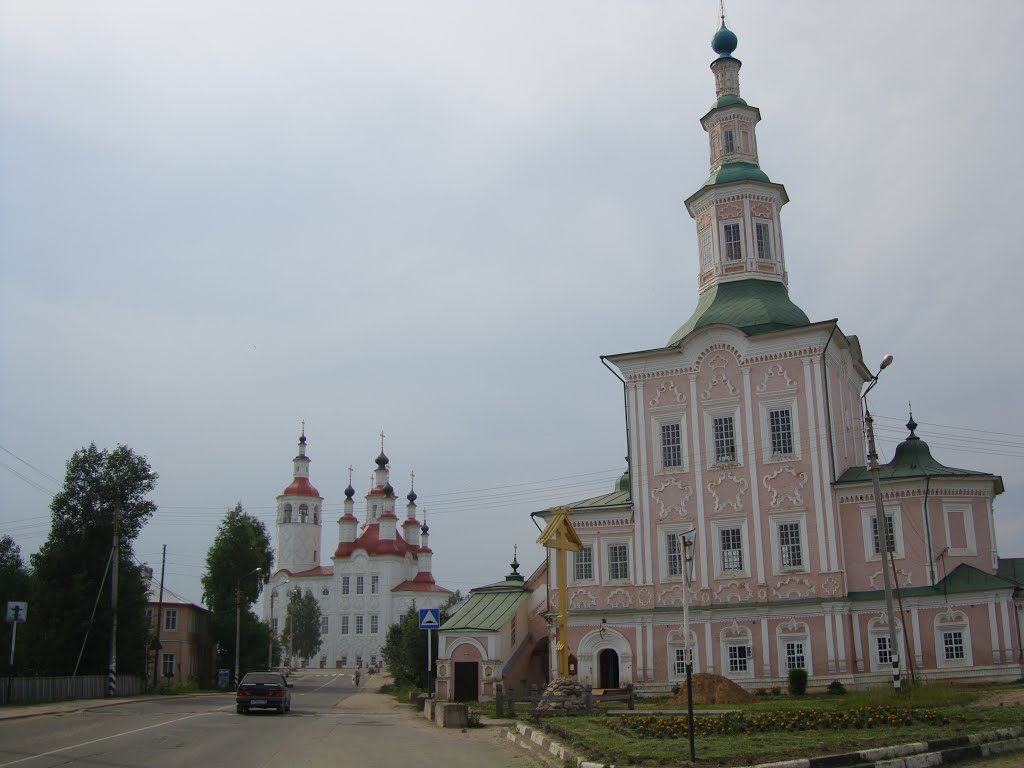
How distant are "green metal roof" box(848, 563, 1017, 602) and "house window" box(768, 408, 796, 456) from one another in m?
6.09

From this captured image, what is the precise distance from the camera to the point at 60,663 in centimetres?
3947

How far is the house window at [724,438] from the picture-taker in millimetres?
34594

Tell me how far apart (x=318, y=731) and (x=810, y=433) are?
20.1 metres

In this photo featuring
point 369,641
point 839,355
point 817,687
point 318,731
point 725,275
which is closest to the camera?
point 318,731

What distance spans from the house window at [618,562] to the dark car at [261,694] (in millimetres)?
13075

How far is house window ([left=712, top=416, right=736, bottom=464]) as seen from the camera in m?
34.6

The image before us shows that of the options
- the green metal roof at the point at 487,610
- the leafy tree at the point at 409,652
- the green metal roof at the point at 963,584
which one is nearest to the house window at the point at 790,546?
the green metal roof at the point at 963,584

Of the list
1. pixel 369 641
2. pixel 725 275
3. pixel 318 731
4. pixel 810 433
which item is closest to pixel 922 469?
pixel 810 433

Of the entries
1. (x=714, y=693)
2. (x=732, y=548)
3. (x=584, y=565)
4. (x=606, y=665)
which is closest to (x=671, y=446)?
(x=732, y=548)

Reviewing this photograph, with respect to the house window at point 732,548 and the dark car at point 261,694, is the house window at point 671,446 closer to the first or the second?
the house window at point 732,548

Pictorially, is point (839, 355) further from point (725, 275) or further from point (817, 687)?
point (817, 687)

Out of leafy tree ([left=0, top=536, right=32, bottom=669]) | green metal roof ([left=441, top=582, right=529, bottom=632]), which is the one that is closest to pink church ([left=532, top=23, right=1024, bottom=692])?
green metal roof ([left=441, top=582, right=529, bottom=632])

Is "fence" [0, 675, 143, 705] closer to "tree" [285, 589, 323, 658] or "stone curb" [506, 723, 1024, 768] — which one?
"stone curb" [506, 723, 1024, 768]

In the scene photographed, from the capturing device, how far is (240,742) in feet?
60.6
